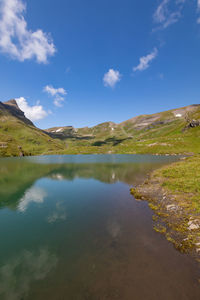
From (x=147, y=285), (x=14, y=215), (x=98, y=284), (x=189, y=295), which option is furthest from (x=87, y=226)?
(x=14, y=215)

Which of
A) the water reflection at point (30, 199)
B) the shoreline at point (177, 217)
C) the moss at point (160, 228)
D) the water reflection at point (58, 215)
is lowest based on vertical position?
the water reflection at point (30, 199)

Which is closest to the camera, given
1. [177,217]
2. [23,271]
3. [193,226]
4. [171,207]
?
[23,271]

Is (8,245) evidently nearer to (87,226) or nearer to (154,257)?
(87,226)

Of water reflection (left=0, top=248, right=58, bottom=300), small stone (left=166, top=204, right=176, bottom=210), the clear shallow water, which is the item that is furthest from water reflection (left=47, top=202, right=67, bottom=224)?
small stone (left=166, top=204, right=176, bottom=210)

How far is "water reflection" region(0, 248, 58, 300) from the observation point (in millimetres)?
9906

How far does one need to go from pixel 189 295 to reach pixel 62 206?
22.1 metres

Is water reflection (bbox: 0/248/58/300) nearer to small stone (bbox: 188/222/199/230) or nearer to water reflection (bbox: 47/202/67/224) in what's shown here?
water reflection (bbox: 47/202/67/224)

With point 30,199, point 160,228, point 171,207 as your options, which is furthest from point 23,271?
point 30,199

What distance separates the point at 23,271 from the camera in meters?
11.8

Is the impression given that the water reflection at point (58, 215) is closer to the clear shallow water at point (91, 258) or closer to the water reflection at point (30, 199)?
the clear shallow water at point (91, 258)

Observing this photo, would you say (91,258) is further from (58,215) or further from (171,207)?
(171,207)

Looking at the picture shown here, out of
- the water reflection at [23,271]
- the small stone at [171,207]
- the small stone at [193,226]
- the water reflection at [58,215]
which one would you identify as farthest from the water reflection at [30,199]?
the small stone at [193,226]

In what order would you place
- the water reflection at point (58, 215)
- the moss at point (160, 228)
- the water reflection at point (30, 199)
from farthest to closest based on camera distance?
the water reflection at point (30, 199)
the water reflection at point (58, 215)
the moss at point (160, 228)

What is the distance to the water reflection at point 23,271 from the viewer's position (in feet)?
32.5
